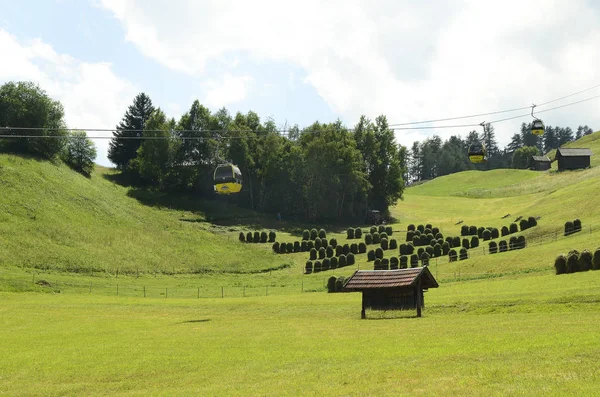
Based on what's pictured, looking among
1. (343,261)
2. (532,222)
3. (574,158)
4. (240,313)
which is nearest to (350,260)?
(343,261)

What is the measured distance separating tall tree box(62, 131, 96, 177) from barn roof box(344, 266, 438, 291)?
7967 cm

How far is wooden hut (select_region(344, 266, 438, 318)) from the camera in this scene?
126 feet

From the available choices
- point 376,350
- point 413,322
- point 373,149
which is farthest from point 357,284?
point 373,149

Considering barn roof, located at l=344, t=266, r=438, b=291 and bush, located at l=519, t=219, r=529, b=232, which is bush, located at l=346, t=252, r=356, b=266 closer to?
bush, located at l=519, t=219, r=529, b=232

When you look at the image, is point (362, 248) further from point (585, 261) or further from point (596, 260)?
point (596, 260)

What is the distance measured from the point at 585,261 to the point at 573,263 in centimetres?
81

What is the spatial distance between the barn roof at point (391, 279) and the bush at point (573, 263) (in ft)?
40.6

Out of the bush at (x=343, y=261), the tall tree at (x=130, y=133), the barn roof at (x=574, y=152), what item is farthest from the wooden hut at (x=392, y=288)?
the barn roof at (x=574, y=152)

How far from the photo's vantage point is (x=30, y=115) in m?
95.1

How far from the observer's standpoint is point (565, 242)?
5881 centimetres

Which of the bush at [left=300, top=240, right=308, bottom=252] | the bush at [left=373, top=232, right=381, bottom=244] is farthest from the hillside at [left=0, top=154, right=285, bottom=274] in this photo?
the bush at [left=373, top=232, right=381, bottom=244]

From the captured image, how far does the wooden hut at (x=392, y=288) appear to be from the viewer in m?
38.4

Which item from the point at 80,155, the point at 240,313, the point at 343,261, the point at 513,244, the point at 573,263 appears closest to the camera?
the point at 240,313

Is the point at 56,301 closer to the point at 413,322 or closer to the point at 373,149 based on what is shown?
the point at 413,322
